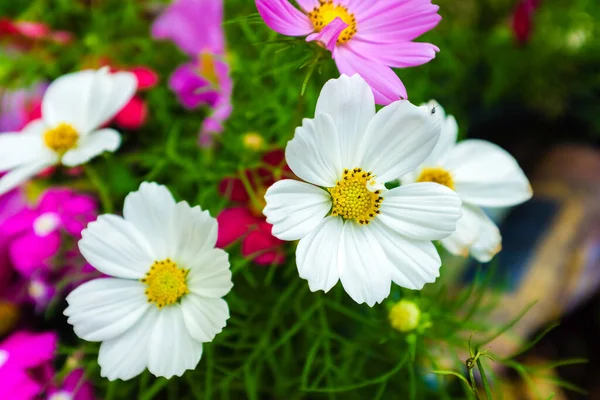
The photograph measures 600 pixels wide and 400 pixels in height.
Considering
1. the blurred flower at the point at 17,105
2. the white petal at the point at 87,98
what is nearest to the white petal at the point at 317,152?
the white petal at the point at 87,98

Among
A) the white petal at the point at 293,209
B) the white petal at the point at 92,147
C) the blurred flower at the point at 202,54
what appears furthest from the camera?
the blurred flower at the point at 202,54

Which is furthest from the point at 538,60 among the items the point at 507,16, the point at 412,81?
the point at 412,81

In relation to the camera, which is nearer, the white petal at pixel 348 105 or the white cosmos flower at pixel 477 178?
the white petal at pixel 348 105

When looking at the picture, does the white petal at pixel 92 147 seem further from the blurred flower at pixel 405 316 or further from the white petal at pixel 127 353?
the blurred flower at pixel 405 316

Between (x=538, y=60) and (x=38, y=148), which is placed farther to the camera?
(x=538, y=60)

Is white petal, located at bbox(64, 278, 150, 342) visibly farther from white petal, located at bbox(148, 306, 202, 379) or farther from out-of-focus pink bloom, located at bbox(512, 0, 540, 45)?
out-of-focus pink bloom, located at bbox(512, 0, 540, 45)

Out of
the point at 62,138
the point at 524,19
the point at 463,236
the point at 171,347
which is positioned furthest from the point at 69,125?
the point at 524,19

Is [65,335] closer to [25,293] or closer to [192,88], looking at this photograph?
[25,293]

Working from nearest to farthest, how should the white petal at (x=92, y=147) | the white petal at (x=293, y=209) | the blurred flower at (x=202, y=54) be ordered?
1. the white petal at (x=293, y=209)
2. the white petal at (x=92, y=147)
3. the blurred flower at (x=202, y=54)
